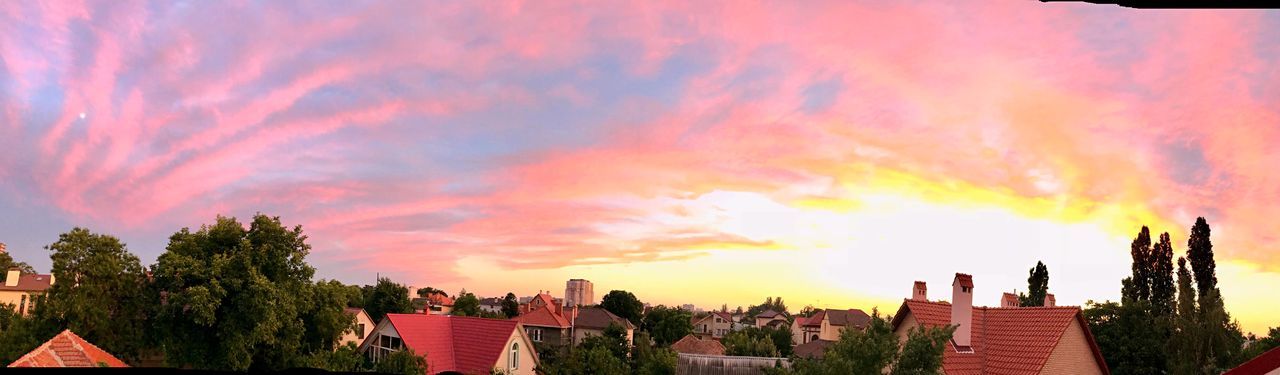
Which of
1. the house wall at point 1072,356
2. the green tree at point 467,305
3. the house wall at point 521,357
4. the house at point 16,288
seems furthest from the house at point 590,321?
the house wall at point 1072,356

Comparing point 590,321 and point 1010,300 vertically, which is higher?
point 1010,300

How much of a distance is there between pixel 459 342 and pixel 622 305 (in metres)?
73.1

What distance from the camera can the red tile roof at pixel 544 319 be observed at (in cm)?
9779

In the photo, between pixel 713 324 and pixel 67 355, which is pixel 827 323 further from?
pixel 67 355

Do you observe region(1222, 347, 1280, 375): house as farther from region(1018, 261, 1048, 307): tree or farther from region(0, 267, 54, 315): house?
region(0, 267, 54, 315): house

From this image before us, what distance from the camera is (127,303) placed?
4397cm

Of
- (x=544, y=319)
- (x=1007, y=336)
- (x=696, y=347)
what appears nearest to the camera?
(x=1007, y=336)

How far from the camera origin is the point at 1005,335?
105ft

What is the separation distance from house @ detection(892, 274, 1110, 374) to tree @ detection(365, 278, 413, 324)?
70502 millimetres

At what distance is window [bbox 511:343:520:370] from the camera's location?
2093 inches

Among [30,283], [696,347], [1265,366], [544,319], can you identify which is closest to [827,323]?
[544,319]

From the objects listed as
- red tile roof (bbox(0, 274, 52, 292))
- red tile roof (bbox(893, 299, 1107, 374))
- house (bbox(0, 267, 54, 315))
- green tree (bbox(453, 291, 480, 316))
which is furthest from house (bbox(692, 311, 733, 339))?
red tile roof (bbox(893, 299, 1107, 374))

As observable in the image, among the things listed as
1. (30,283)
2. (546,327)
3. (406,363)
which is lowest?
(406,363)

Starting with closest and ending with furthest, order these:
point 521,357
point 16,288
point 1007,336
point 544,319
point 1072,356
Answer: point 1072,356 < point 1007,336 < point 521,357 < point 16,288 < point 544,319
